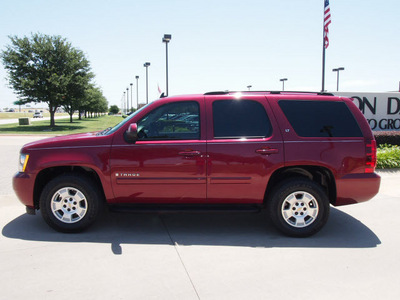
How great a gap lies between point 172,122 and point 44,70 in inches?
1160

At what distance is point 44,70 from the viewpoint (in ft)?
97.5

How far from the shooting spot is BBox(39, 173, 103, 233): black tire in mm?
4348

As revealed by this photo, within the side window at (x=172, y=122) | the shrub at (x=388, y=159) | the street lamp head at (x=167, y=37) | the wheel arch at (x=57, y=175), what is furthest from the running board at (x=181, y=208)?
the street lamp head at (x=167, y=37)

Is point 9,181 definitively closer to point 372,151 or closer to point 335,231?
point 335,231

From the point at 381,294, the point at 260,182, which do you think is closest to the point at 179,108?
the point at 260,182

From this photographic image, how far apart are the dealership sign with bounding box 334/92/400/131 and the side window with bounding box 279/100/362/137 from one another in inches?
407

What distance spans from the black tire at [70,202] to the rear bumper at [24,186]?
0.64 feet

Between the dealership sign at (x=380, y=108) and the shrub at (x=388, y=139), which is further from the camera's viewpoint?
the dealership sign at (x=380, y=108)

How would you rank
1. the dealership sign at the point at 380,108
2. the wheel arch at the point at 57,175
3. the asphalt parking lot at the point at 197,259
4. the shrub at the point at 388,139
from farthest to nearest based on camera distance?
the dealership sign at the point at 380,108
the shrub at the point at 388,139
the wheel arch at the point at 57,175
the asphalt parking lot at the point at 197,259

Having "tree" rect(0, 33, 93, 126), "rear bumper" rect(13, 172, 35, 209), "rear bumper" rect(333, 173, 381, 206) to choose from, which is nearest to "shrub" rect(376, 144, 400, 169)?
"rear bumper" rect(333, 173, 381, 206)

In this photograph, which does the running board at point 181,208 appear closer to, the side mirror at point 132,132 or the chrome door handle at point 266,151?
the chrome door handle at point 266,151

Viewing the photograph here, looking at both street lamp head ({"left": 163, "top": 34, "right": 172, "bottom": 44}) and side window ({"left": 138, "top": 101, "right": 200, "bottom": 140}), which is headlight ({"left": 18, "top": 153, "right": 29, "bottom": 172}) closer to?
side window ({"left": 138, "top": 101, "right": 200, "bottom": 140})

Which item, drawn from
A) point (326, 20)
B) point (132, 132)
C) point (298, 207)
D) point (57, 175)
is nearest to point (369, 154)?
point (298, 207)

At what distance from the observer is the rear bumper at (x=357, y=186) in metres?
4.35
